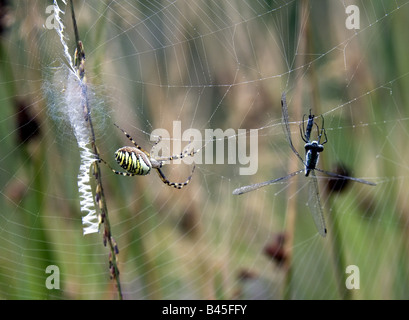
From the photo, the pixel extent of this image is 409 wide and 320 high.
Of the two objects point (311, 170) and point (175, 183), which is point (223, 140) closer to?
point (175, 183)

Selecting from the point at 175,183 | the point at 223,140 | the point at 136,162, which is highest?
the point at 223,140

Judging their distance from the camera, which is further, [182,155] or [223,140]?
[182,155]

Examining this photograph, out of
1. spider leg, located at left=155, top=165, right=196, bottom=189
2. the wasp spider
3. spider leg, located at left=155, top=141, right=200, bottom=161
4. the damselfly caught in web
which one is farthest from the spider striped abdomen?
the damselfly caught in web

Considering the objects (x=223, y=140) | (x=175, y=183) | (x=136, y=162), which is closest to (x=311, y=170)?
(x=223, y=140)

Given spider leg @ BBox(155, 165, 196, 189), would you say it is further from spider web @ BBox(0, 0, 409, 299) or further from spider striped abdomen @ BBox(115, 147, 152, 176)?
spider striped abdomen @ BBox(115, 147, 152, 176)

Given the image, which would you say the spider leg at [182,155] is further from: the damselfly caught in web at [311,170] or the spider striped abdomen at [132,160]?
the damselfly caught in web at [311,170]

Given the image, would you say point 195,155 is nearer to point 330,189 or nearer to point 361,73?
point 330,189

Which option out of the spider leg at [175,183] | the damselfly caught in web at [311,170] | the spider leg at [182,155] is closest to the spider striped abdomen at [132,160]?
the spider leg at [175,183]

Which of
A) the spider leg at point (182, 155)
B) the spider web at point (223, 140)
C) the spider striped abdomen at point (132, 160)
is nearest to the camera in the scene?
the spider web at point (223, 140)
